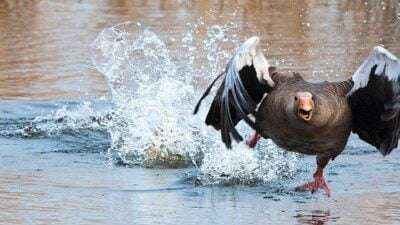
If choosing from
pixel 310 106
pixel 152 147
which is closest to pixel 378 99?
pixel 310 106

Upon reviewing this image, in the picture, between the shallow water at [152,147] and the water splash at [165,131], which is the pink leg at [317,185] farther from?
the water splash at [165,131]

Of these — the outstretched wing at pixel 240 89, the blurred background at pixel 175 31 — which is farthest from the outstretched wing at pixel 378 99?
the blurred background at pixel 175 31

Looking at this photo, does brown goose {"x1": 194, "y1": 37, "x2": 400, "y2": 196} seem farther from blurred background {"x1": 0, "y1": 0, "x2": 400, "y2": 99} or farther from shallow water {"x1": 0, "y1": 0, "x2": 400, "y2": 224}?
blurred background {"x1": 0, "y1": 0, "x2": 400, "y2": 99}

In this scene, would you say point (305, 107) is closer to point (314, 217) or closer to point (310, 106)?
point (310, 106)

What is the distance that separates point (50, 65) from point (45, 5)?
25.1ft

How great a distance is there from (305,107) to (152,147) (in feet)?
10.0

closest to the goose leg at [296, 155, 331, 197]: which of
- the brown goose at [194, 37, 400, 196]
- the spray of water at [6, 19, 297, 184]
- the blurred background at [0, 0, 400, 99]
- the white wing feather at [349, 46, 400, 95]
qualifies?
the brown goose at [194, 37, 400, 196]

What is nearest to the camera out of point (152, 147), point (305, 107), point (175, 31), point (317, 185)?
point (305, 107)

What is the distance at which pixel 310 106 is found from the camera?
746cm

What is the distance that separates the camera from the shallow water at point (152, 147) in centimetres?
801

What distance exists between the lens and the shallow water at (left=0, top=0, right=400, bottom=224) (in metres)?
8.01

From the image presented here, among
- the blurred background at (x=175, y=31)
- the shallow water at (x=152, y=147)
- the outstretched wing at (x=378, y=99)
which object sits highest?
the outstretched wing at (x=378, y=99)

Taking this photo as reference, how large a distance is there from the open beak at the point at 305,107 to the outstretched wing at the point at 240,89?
0.46m

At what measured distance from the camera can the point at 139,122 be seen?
10.7 metres
